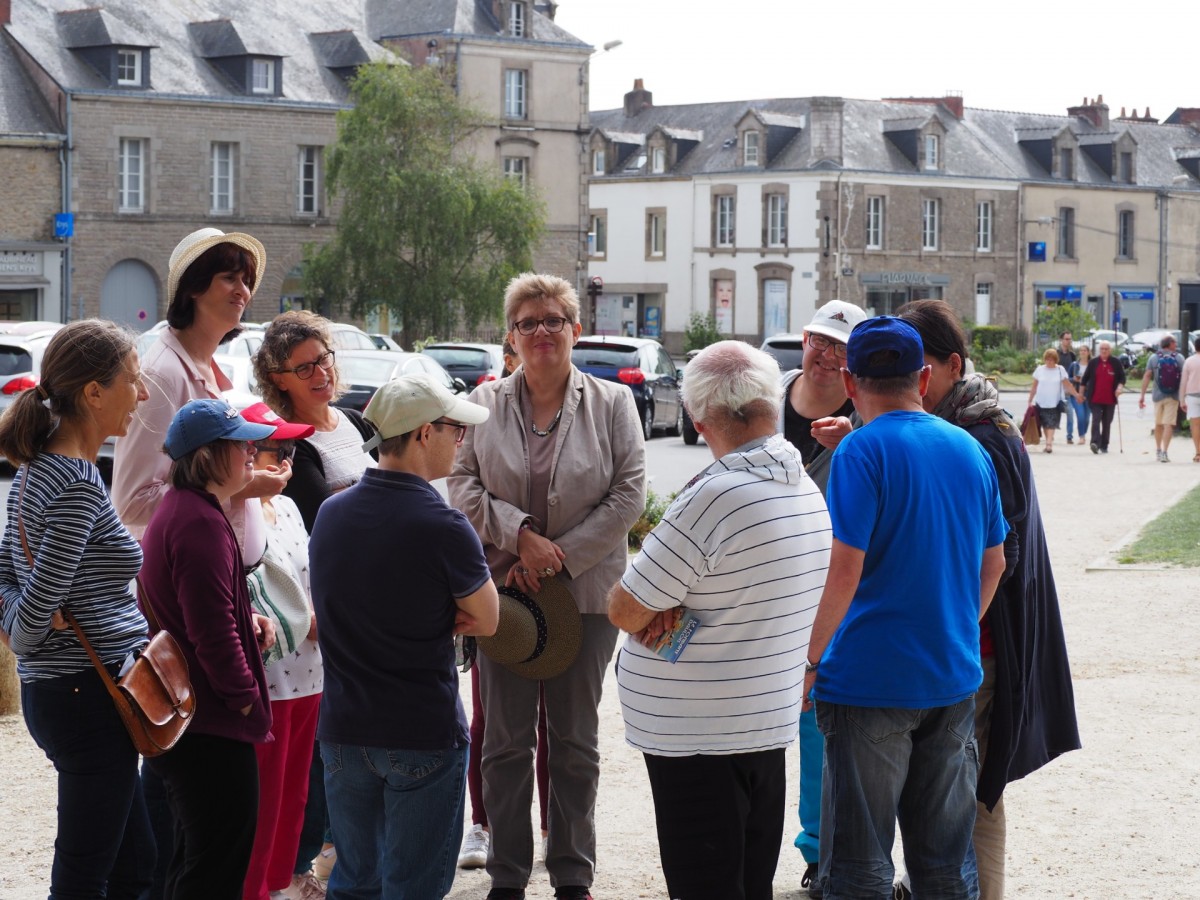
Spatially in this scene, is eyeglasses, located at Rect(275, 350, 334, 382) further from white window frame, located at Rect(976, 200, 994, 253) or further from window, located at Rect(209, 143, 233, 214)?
white window frame, located at Rect(976, 200, 994, 253)

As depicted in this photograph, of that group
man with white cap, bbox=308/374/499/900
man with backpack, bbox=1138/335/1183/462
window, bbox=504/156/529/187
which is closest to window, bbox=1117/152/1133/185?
window, bbox=504/156/529/187

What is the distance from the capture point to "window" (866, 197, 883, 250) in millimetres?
60438

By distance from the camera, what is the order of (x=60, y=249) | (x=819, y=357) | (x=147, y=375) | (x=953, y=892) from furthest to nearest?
1. (x=60, y=249)
2. (x=819, y=357)
3. (x=147, y=375)
4. (x=953, y=892)

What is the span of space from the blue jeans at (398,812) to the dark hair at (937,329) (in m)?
1.83

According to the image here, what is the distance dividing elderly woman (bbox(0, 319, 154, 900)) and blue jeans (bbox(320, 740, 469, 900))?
0.57 metres

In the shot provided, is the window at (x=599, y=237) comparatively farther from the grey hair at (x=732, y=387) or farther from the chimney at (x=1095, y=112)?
the grey hair at (x=732, y=387)

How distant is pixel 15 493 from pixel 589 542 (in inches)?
74.6

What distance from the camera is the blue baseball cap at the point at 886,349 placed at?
14.0ft

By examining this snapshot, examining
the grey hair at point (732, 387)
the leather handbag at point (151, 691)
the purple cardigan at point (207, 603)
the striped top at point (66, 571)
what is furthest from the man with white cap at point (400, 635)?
the grey hair at point (732, 387)

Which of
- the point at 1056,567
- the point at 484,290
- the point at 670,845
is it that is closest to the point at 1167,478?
the point at 1056,567

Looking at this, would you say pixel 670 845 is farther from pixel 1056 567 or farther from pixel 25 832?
pixel 1056 567

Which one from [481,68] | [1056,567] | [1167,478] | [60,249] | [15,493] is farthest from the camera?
[481,68]

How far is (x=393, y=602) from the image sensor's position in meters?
4.04

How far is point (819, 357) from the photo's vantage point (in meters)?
5.71
